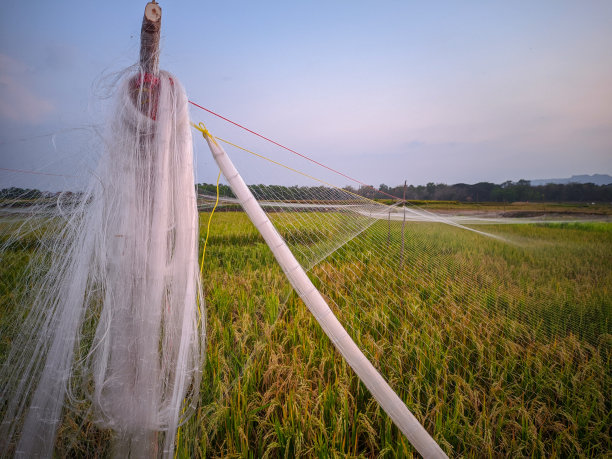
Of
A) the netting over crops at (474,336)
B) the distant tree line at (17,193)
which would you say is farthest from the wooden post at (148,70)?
the distant tree line at (17,193)

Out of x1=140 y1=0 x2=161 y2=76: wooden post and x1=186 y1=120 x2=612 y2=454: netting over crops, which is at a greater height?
x1=140 y1=0 x2=161 y2=76: wooden post

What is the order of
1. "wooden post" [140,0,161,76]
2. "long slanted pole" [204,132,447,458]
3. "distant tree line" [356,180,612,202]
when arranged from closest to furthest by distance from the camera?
"wooden post" [140,0,161,76] < "long slanted pole" [204,132,447,458] < "distant tree line" [356,180,612,202]

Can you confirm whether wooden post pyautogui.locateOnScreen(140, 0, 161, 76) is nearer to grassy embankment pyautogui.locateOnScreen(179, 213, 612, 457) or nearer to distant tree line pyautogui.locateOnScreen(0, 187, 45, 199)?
distant tree line pyautogui.locateOnScreen(0, 187, 45, 199)

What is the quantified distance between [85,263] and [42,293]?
310 millimetres

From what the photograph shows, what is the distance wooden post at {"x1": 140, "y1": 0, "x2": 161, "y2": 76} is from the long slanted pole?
0.31m

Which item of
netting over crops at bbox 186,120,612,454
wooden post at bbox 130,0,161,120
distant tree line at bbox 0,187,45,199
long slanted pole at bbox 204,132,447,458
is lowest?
netting over crops at bbox 186,120,612,454

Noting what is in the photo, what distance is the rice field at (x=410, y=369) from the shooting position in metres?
1.51

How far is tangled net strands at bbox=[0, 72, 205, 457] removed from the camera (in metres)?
1.04

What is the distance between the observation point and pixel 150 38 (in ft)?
3.43

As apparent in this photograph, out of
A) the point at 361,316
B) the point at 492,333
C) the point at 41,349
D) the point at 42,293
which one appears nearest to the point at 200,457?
the point at 41,349

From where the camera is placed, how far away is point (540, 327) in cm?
284

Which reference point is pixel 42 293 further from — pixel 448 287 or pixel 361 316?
pixel 448 287

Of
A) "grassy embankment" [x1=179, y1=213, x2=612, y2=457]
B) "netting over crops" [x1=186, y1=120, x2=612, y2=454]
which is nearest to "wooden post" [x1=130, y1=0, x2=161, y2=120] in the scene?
"netting over crops" [x1=186, y1=120, x2=612, y2=454]

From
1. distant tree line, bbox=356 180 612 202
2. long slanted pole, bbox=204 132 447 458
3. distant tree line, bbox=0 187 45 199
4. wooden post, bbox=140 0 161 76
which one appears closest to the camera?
wooden post, bbox=140 0 161 76
